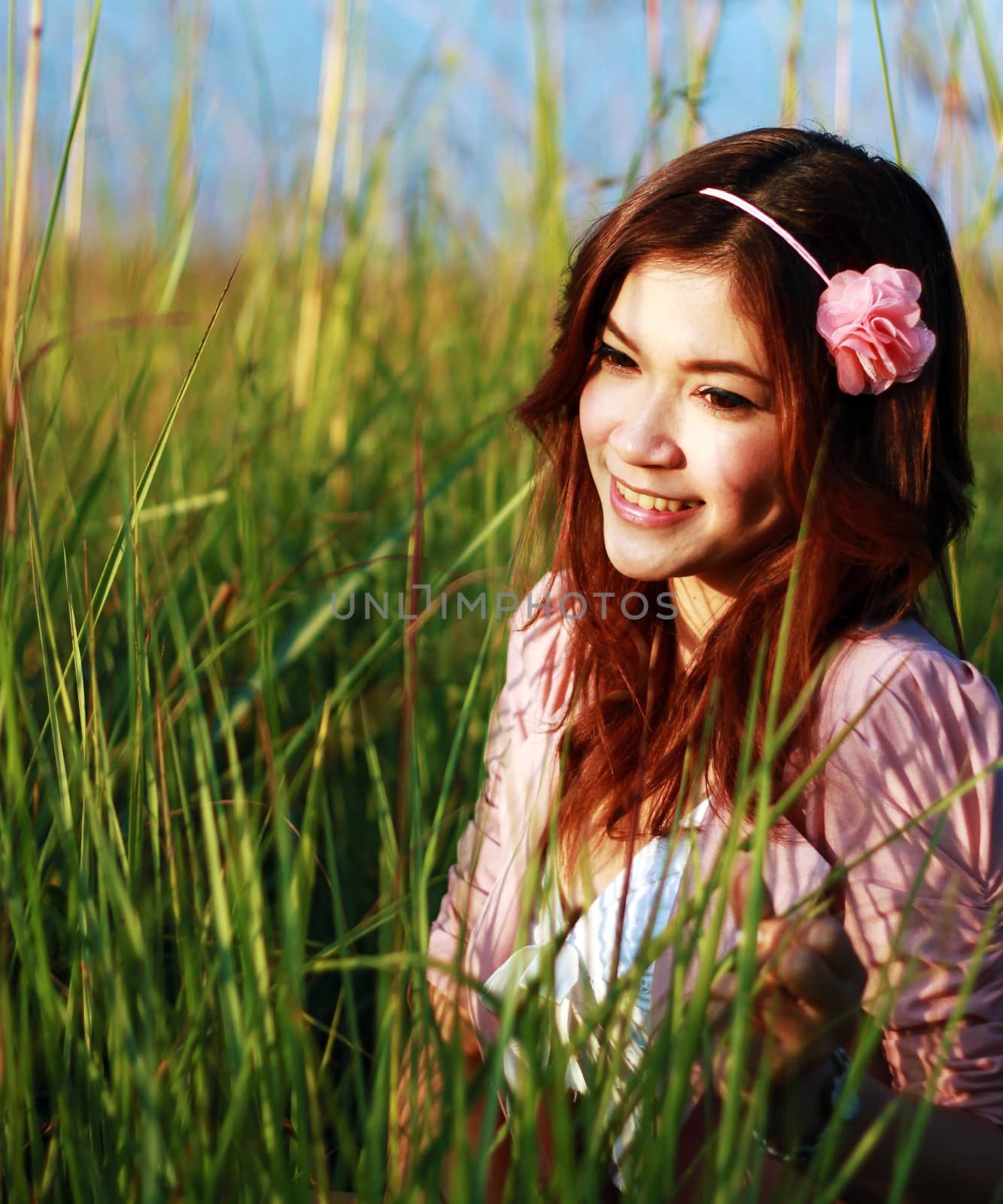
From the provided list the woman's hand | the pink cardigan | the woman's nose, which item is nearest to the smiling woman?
the woman's nose

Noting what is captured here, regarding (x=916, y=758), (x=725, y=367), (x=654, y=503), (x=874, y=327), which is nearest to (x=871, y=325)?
(x=874, y=327)

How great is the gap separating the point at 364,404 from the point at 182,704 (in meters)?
1.15

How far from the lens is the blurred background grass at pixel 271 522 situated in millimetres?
741

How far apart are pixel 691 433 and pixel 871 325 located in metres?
0.17

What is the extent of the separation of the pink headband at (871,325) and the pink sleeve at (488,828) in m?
0.41

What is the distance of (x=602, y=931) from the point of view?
3.34 ft

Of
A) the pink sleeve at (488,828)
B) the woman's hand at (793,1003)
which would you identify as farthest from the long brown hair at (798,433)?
the woman's hand at (793,1003)

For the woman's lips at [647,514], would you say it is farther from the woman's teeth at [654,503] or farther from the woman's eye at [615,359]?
the woman's eye at [615,359]

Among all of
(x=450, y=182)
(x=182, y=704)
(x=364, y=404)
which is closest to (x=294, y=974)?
(x=182, y=704)

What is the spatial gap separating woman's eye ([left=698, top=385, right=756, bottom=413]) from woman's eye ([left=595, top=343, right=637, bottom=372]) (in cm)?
11

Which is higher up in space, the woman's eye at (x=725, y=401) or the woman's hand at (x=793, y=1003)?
the woman's eye at (x=725, y=401)

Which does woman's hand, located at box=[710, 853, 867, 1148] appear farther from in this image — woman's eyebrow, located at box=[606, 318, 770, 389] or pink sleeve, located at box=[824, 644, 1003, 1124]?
woman's eyebrow, located at box=[606, 318, 770, 389]

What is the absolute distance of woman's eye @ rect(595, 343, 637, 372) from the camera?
3.69 feet

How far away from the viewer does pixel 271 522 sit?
1.87m
